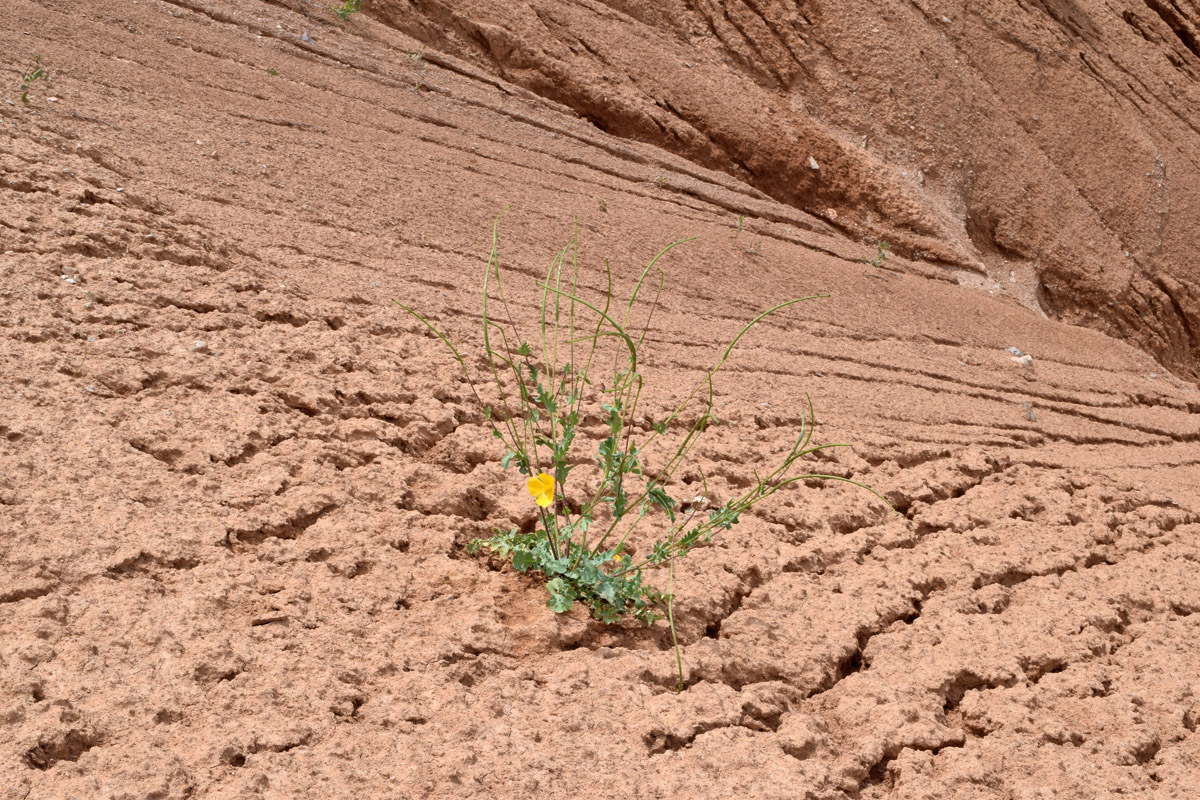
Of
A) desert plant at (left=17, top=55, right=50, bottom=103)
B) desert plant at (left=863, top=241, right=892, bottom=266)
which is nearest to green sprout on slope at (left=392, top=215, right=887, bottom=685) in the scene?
desert plant at (left=17, top=55, right=50, bottom=103)

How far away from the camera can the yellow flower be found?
208 cm

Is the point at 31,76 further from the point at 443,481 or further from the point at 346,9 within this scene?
the point at 346,9

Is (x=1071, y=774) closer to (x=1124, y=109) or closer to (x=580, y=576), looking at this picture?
(x=580, y=576)

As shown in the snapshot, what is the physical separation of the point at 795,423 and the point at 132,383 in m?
2.19

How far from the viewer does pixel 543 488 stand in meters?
2.10

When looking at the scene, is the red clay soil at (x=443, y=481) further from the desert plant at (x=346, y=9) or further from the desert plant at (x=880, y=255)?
the desert plant at (x=880, y=255)

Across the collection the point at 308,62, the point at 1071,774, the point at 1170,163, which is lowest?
the point at 308,62

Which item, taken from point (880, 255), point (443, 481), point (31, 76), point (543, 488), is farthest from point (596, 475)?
point (880, 255)

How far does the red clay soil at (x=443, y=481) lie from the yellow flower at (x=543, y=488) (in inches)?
11.3

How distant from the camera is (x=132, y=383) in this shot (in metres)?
2.45

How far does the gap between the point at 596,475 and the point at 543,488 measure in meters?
0.74

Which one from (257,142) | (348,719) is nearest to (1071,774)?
(348,719)

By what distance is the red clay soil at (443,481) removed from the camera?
1.83 m

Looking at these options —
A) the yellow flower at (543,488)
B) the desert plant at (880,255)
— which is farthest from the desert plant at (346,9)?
the yellow flower at (543,488)
